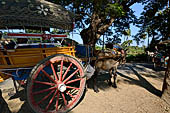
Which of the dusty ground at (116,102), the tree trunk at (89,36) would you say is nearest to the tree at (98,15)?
the tree trunk at (89,36)

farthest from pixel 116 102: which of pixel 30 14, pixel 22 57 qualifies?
pixel 30 14

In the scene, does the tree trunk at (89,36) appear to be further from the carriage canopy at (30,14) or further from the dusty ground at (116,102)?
the carriage canopy at (30,14)

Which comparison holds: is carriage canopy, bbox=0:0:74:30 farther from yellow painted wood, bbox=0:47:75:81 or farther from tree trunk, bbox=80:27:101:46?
tree trunk, bbox=80:27:101:46

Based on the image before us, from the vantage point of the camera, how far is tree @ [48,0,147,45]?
202 inches

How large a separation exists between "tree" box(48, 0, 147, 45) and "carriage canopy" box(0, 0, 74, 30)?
855mm

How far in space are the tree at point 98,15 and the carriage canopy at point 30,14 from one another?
855mm

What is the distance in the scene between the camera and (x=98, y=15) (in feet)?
20.9

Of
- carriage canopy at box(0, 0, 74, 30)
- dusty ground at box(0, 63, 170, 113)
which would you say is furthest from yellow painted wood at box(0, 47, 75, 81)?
dusty ground at box(0, 63, 170, 113)

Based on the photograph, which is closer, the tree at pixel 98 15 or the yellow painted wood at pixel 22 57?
the yellow painted wood at pixel 22 57

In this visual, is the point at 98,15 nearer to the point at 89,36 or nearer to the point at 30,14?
the point at 89,36

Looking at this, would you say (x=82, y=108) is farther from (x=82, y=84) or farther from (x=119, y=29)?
(x=119, y=29)

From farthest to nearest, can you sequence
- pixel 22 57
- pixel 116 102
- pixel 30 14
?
pixel 116 102 < pixel 22 57 < pixel 30 14

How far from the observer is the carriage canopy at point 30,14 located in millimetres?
1890

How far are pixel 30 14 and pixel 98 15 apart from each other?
522 centimetres
